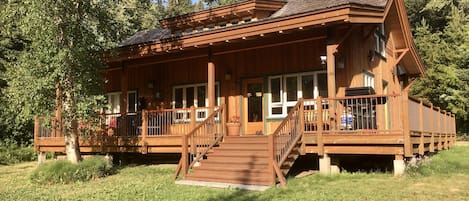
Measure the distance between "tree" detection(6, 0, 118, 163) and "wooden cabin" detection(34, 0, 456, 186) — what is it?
5.11 feet

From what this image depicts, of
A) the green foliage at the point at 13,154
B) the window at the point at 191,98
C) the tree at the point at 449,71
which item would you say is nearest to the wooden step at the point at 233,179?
the window at the point at 191,98

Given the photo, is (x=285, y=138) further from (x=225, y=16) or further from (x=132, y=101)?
(x=132, y=101)

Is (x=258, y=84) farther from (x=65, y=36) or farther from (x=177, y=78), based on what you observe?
(x=65, y=36)

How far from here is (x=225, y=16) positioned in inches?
598

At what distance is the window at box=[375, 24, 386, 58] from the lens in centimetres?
1473

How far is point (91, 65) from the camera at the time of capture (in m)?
11.4

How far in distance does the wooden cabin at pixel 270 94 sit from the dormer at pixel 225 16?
45 millimetres

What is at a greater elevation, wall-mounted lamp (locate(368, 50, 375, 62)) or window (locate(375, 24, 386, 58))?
window (locate(375, 24, 386, 58))

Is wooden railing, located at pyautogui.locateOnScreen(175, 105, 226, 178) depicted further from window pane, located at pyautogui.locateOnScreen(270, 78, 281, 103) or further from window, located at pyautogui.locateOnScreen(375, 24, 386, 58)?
window, located at pyautogui.locateOnScreen(375, 24, 386, 58)

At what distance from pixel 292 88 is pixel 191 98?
3.98 m

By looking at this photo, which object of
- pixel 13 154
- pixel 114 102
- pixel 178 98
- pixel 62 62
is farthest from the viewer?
pixel 13 154

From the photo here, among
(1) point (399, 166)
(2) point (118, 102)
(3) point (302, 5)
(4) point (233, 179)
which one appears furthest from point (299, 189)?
(2) point (118, 102)

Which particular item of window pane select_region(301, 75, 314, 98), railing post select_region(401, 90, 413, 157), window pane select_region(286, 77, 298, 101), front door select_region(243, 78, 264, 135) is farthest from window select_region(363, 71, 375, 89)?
railing post select_region(401, 90, 413, 157)

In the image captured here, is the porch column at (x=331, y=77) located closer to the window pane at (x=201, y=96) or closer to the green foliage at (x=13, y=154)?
the window pane at (x=201, y=96)
